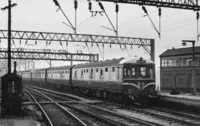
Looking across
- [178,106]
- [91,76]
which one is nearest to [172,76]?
[91,76]

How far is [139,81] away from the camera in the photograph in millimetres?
19297

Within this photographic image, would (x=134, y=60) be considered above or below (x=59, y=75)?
above

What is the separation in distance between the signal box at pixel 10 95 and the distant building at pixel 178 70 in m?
23.2

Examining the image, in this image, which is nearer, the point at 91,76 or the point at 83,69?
the point at 91,76

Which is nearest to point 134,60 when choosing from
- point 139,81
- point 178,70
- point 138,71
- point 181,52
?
point 138,71

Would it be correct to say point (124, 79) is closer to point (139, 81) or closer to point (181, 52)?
point (139, 81)

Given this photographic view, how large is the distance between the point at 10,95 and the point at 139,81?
8264 millimetres

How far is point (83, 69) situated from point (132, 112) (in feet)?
42.2

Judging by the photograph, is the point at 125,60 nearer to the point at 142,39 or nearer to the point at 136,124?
the point at 136,124

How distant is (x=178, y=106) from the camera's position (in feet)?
64.2

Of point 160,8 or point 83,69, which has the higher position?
point 160,8

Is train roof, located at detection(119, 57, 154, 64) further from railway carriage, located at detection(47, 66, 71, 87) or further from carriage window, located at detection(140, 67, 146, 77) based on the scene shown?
railway carriage, located at detection(47, 66, 71, 87)

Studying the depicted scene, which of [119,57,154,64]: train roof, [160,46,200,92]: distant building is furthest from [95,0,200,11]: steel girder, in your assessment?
[160,46,200,92]: distant building

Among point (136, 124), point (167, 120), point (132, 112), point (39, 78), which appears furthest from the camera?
point (39, 78)
